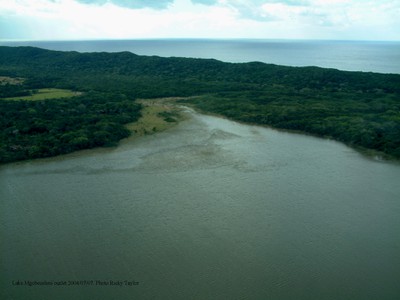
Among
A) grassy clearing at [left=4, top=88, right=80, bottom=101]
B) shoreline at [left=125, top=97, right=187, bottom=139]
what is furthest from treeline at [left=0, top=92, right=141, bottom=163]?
grassy clearing at [left=4, top=88, right=80, bottom=101]

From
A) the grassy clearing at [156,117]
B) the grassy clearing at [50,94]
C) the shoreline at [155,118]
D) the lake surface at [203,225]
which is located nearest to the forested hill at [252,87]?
the grassy clearing at [50,94]

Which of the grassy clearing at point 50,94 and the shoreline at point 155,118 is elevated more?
the grassy clearing at point 50,94

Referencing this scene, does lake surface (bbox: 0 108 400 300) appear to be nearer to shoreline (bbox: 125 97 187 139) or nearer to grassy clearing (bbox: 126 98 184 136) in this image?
shoreline (bbox: 125 97 187 139)

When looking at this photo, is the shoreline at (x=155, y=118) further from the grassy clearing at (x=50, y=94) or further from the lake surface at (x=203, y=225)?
the grassy clearing at (x=50, y=94)

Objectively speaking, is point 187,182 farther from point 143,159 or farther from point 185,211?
point 143,159

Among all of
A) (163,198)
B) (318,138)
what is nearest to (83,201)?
(163,198)
